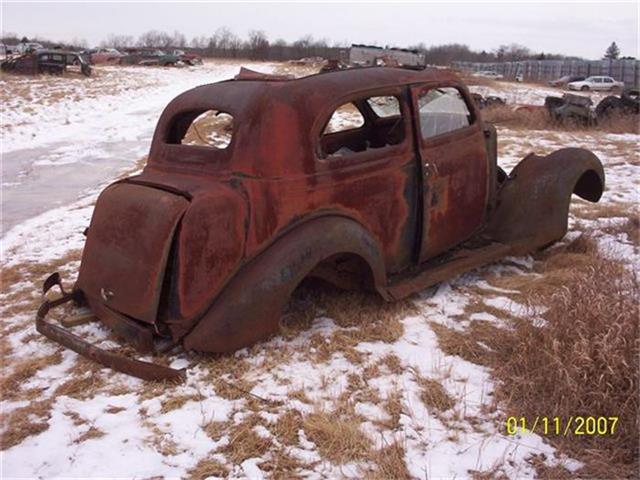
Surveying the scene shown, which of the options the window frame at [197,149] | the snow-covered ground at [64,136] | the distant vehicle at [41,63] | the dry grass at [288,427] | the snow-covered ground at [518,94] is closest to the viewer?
the dry grass at [288,427]

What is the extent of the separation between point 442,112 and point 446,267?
49.8 inches

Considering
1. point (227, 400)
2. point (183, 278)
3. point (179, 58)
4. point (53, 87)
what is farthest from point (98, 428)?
point (179, 58)

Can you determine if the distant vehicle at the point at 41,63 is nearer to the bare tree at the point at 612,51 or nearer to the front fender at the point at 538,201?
the front fender at the point at 538,201

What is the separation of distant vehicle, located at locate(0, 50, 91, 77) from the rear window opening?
16.5 metres

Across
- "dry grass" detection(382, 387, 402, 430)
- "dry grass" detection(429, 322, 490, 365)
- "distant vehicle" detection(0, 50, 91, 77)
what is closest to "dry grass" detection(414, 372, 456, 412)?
"dry grass" detection(382, 387, 402, 430)

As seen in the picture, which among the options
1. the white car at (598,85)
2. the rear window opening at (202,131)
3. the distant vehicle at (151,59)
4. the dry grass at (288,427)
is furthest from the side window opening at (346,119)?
the distant vehicle at (151,59)

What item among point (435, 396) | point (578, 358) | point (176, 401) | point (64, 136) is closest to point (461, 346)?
point (435, 396)

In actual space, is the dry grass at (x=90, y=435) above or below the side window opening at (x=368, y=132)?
below

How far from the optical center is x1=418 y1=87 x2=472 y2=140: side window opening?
14.4 ft

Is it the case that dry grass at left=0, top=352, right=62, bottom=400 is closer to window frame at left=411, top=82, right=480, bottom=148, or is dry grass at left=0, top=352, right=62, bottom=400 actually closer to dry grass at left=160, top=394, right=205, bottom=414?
dry grass at left=160, top=394, right=205, bottom=414

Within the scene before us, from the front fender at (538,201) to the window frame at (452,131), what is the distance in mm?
718

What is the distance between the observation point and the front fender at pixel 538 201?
16.1ft

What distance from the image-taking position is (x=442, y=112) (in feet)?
15.2

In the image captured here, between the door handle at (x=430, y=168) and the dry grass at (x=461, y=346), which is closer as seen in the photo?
the dry grass at (x=461, y=346)
